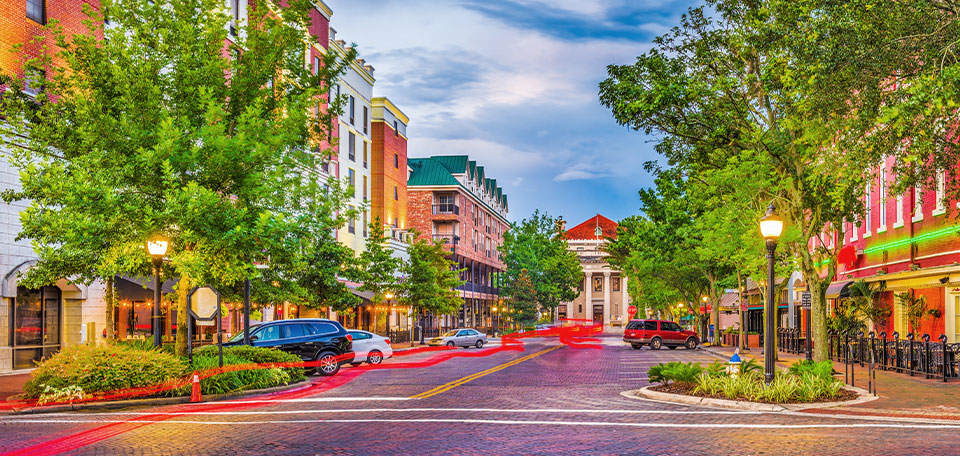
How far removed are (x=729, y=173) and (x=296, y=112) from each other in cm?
1416

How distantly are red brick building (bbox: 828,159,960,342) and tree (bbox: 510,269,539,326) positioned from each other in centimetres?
5459

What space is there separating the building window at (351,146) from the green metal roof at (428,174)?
92.5 feet

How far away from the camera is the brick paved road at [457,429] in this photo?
11.8 m

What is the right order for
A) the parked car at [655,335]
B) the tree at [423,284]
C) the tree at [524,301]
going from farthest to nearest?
1. the tree at [524,301]
2. the tree at [423,284]
3. the parked car at [655,335]

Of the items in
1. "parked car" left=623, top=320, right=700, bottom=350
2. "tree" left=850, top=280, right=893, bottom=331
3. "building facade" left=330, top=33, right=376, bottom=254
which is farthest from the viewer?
"building facade" left=330, top=33, right=376, bottom=254

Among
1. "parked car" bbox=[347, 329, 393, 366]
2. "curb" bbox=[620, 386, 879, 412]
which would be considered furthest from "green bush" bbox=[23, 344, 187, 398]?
"parked car" bbox=[347, 329, 393, 366]

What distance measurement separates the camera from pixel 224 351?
22859 mm

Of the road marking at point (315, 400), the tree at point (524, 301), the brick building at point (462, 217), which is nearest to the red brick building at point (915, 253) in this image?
the road marking at point (315, 400)

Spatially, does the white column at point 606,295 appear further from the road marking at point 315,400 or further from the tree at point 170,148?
the road marking at point 315,400

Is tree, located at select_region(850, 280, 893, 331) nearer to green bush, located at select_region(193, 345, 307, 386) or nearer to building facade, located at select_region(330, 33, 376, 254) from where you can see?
green bush, located at select_region(193, 345, 307, 386)

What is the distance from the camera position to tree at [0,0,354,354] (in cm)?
1972

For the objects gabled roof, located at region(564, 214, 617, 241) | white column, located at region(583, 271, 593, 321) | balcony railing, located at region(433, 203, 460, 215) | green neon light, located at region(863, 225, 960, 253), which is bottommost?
white column, located at region(583, 271, 593, 321)

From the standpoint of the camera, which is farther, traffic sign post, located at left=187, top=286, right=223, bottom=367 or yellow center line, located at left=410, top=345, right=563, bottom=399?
traffic sign post, located at left=187, top=286, right=223, bottom=367

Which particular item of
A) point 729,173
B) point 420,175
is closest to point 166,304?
point 729,173
